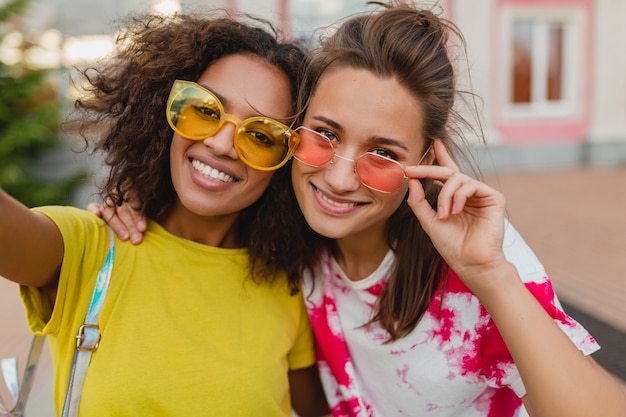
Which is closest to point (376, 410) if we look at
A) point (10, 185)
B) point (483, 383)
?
point (483, 383)

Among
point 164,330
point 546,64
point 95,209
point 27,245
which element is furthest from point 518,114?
point 27,245

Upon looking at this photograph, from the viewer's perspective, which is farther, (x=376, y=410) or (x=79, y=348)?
(x=376, y=410)

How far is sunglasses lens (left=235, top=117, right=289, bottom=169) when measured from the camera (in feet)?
6.02

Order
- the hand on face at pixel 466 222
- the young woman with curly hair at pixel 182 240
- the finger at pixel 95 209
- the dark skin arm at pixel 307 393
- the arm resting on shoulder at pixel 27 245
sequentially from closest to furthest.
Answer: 1. the arm resting on shoulder at pixel 27 245
2. the hand on face at pixel 466 222
3. the young woman with curly hair at pixel 182 240
4. the finger at pixel 95 209
5. the dark skin arm at pixel 307 393

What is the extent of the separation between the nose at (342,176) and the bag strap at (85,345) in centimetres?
65

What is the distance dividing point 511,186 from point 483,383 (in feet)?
33.9

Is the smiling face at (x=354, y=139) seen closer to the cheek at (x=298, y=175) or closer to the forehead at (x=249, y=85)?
the cheek at (x=298, y=175)

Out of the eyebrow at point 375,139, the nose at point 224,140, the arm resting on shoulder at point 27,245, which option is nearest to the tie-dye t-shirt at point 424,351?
the eyebrow at point 375,139

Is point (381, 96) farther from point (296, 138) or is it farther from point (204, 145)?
point (204, 145)

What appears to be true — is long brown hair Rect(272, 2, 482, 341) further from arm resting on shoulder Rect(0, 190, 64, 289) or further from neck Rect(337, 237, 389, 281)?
arm resting on shoulder Rect(0, 190, 64, 289)

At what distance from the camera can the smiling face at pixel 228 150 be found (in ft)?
6.06

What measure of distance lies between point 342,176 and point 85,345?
803 millimetres

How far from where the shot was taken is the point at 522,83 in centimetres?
1382

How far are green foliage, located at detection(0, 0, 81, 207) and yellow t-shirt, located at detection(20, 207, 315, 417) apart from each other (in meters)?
5.56
